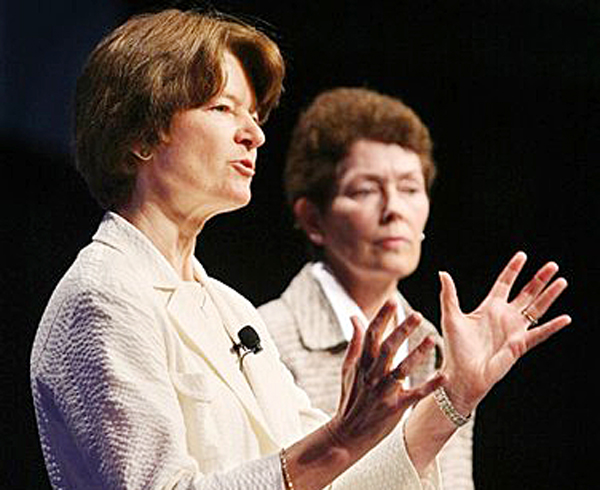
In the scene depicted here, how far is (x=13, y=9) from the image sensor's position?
12.1ft

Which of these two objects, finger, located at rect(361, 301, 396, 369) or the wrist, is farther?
the wrist

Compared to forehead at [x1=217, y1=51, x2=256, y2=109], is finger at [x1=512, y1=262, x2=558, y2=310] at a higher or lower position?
lower

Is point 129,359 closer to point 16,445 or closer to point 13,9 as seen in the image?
point 16,445

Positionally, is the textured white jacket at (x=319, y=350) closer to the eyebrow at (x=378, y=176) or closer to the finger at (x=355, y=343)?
the eyebrow at (x=378, y=176)

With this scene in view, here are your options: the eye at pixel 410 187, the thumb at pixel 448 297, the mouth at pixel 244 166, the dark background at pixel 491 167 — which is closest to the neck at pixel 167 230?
the mouth at pixel 244 166

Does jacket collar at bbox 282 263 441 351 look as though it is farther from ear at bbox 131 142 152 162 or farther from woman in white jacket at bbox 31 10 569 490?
ear at bbox 131 142 152 162

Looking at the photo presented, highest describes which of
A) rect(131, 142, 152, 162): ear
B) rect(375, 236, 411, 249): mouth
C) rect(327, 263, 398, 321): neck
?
rect(131, 142, 152, 162): ear

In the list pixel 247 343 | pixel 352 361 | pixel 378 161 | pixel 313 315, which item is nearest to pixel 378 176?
pixel 378 161

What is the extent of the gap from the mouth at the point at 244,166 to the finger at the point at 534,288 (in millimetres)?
517

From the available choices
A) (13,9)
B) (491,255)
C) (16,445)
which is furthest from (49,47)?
(491,255)

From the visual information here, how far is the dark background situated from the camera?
4.68 meters

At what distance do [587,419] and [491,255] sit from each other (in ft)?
2.28

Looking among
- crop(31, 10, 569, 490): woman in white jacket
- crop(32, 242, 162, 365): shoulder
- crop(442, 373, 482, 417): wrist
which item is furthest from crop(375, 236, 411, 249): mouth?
crop(32, 242, 162, 365): shoulder

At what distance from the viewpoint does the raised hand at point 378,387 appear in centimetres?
203
